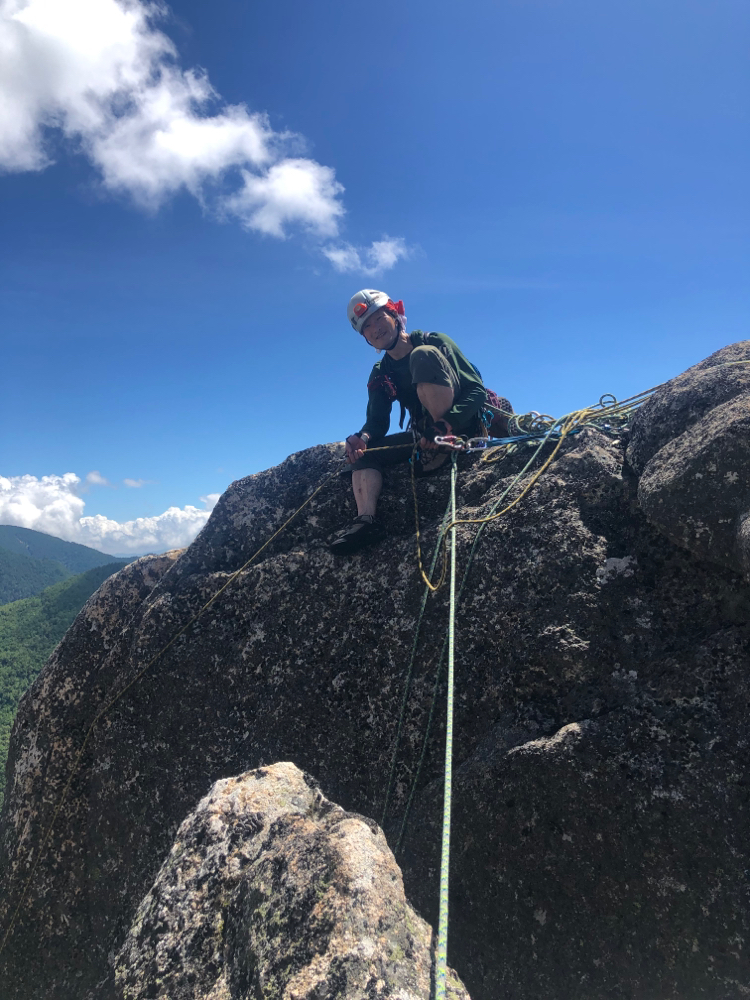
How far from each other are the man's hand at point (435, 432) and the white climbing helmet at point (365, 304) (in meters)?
1.78

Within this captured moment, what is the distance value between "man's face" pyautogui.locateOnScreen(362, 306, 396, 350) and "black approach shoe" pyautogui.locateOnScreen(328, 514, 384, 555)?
8.43 ft

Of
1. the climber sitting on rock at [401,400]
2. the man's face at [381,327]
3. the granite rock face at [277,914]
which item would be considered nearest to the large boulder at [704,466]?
the climber sitting on rock at [401,400]

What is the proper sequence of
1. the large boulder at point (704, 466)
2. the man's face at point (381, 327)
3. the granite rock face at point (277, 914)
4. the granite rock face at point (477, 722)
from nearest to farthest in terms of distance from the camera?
1. the granite rock face at point (277, 914)
2. the granite rock face at point (477, 722)
3. the large boulder at point (704, 466)
4. the man's face at point (381, 327)

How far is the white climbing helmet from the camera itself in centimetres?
713

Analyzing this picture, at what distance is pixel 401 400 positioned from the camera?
727 centimetres

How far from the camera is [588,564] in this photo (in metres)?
4.61

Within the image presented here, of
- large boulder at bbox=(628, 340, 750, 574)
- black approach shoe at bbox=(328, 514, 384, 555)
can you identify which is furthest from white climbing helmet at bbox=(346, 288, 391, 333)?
large boulder at bbox=(628, 340, 750, 574)

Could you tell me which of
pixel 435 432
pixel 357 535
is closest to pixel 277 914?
pixel 357 535

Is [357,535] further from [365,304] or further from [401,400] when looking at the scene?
[365,304]

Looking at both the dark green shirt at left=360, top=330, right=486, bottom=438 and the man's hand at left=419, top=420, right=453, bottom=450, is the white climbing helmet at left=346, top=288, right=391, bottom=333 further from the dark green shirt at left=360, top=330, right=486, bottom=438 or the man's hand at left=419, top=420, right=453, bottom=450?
the man's hand at left=419, top=420, right=453, bottom=450

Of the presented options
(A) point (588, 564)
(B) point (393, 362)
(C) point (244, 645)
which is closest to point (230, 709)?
(C) point (244, 645)

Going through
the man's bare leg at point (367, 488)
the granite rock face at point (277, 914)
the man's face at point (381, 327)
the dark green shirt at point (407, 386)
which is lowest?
the granite rock face at point (277, 914)

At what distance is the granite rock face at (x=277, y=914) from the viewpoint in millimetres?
2439

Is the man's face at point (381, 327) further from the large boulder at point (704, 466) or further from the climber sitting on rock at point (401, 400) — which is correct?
the large boulder at point (704, 466)
